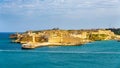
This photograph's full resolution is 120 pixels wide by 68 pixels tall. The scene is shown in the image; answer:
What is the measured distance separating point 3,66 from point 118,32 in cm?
5955

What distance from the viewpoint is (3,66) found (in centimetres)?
2497

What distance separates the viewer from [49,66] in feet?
82.3

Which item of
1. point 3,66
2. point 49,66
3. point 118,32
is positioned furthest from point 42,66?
point 118,32

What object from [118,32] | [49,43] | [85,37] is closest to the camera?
[49,43]

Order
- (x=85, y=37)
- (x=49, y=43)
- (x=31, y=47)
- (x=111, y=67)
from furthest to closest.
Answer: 1. (x=85, y=37)
2. (x=49, y=43)
3. (x=31, y=47)
4. (x=111, y=67)

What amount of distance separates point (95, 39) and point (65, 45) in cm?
1646

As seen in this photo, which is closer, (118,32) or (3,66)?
(3,66)

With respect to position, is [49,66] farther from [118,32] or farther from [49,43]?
[118,32]

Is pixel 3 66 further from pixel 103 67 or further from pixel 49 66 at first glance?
pixel 103 67

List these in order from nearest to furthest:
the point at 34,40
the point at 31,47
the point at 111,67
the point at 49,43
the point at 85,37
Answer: the point at 111,67 < the point at 31,47 < the point at 49,43 < the point at 34,40 < the point at 85,37

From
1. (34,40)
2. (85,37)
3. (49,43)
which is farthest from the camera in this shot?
(85,37)

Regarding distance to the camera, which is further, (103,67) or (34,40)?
(34,40)

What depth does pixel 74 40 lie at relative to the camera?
49.2 meters

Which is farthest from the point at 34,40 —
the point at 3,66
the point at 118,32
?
the point at 118,32
